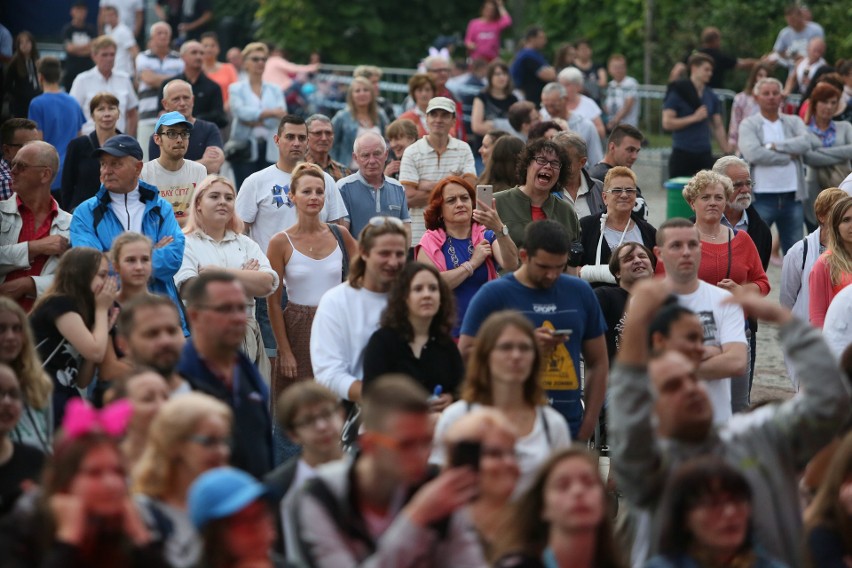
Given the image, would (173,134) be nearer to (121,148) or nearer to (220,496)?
(121,148)

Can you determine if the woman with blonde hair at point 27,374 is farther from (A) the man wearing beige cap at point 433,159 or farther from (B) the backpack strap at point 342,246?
(A) the man wearing beige cap at point 433,159

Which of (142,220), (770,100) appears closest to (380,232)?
(142,220)

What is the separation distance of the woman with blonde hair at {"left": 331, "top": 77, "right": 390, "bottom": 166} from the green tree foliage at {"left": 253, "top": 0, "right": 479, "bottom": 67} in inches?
393

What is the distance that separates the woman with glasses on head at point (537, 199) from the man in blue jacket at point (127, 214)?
2088 millimetres

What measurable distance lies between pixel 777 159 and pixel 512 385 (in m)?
7.71

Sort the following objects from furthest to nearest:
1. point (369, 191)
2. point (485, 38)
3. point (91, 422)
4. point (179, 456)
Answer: point (485, 38) → point (369, 191) → point (179, 456) → point (91, 422)

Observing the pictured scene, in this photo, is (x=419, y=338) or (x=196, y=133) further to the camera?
(x=196, y=133)

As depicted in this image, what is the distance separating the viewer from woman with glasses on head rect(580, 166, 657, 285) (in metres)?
9.52

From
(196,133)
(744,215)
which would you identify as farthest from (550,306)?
(196,133)

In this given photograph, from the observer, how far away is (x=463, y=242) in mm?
9133

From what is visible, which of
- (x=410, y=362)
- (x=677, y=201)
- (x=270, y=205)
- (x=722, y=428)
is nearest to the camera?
(x=722, y=428)

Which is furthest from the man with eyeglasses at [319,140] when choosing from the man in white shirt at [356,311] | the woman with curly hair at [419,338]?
the woman with curly hair at [419,338]

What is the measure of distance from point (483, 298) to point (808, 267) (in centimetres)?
306

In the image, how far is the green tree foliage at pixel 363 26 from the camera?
944 inches
